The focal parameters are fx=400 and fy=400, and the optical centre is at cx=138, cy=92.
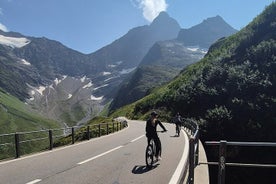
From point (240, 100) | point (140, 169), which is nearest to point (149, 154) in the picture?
point (140, 169)

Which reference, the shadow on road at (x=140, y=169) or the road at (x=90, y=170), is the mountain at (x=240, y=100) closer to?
the road at (x=90, y=170)

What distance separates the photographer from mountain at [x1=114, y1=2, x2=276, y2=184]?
49.4 m

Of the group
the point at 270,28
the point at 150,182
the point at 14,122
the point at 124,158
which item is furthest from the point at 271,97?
the point at 14,122

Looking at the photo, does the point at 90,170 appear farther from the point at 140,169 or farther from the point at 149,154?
the point at 149,154

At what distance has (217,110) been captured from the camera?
63156 millimetres

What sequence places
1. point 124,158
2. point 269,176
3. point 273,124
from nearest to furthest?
point 124,158 → point 269,176 → point 273,124

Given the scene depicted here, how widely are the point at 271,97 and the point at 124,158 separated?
5316cm

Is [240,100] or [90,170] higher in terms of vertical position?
[240,100]

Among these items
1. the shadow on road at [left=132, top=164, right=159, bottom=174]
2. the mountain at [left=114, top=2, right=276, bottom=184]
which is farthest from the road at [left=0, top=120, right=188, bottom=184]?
the mountain at [left=114, top=2, right=276, bottom=184]

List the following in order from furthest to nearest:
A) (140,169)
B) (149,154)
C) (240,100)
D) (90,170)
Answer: (240,100) < (149,154) < (140,169) < (90,170)

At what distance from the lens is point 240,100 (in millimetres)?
65875

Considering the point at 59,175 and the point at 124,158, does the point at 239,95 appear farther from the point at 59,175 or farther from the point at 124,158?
the point at 59,175

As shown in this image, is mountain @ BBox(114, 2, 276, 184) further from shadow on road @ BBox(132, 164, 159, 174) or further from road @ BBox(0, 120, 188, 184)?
shadow on road @ BBox(132, 164, 159, 174)

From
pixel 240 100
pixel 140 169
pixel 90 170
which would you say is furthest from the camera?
pixel 240 100
